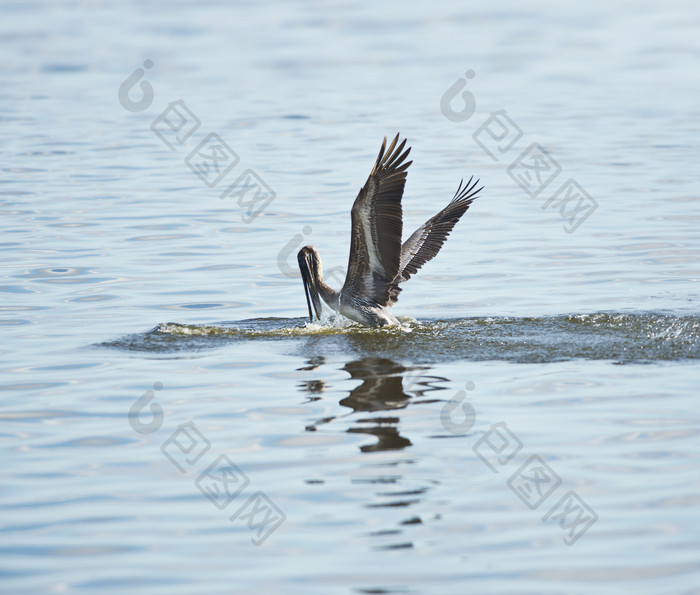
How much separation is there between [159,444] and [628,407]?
9.95 ft

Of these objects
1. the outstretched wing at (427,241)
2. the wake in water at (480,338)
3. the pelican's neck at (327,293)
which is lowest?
the wake in water at (480,338)

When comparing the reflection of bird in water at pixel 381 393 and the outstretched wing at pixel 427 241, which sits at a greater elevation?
the outstretched wing at pixel 427 241
